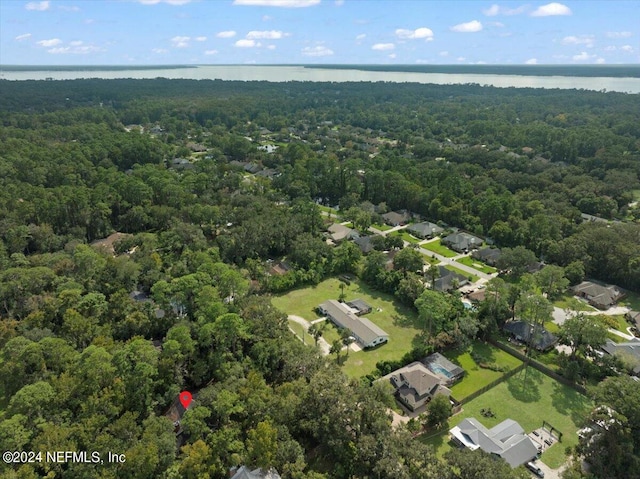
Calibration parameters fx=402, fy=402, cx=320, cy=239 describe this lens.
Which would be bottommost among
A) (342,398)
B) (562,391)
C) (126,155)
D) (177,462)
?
(562,391)

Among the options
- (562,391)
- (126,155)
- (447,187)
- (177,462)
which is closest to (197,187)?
(126,155)

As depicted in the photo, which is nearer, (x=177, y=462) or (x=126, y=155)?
(x=177, y=462)

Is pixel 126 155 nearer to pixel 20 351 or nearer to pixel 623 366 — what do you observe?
pixel 20 351

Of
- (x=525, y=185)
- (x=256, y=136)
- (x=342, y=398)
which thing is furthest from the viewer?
(x=256, y=136)

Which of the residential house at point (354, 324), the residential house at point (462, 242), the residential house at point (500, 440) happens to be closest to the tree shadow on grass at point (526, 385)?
the residential house at point (500, 440)

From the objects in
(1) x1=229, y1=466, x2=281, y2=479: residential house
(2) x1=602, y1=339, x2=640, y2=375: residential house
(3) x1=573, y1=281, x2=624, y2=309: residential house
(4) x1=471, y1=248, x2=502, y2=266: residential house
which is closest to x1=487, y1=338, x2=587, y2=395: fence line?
(2) x1=602, y1=339, x2=640, y2=375: residential house

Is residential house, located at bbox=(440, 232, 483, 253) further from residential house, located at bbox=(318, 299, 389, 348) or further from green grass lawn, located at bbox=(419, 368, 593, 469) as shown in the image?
green grass lawn, located at bbox=(419, 368, 593, 469)

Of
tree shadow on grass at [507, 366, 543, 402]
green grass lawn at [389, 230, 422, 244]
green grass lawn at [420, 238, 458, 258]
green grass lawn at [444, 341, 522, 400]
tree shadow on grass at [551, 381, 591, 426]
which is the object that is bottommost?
tree shadow on grass at [551, 381, 591, 426]
